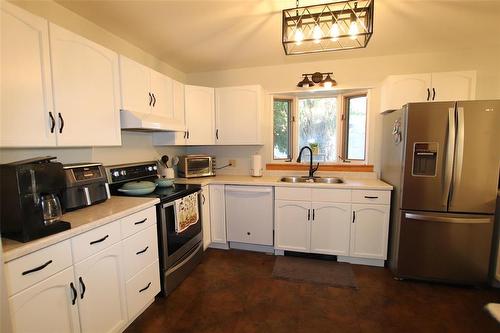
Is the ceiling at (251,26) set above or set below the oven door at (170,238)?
above

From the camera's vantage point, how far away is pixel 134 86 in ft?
6.84

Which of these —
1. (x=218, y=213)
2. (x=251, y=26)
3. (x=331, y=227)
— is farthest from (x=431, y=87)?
(x=218, y=213)

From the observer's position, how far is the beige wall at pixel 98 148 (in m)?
1.62

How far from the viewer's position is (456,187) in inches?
82.0

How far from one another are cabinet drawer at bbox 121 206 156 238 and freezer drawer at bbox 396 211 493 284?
2.26 metres

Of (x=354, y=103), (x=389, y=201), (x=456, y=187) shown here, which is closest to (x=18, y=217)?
(x=389, y=201)

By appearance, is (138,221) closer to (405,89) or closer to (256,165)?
(256,165)

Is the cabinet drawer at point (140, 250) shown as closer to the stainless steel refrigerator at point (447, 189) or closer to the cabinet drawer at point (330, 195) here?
the cabinet drawer at point (330, 195)

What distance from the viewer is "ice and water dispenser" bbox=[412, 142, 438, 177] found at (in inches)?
83.2

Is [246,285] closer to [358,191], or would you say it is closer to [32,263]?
[358,191]

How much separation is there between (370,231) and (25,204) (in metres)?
2.78

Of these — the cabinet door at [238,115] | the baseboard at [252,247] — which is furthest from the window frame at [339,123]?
the baseboard at [252,247]

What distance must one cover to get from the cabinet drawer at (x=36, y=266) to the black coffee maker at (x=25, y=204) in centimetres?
9

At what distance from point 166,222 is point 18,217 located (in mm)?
991
